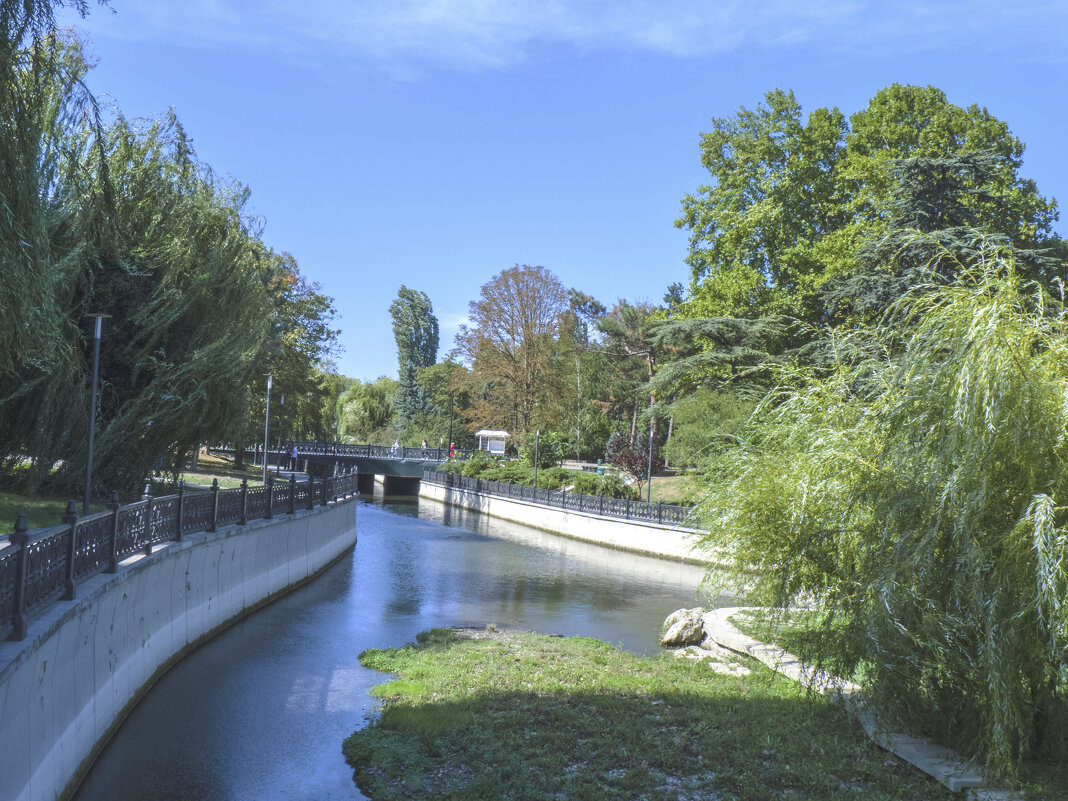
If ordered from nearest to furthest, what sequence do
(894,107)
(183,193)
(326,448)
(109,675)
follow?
(109,675) → (183,193) → (894,107) → (326,448)

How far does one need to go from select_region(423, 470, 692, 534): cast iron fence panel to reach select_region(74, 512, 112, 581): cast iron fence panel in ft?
53.2

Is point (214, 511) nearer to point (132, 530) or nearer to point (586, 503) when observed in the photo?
point (132, 530)

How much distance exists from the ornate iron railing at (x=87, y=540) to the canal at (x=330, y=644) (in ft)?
6.54

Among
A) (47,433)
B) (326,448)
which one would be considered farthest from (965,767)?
(326,448)

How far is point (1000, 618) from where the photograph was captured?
7.44 meters

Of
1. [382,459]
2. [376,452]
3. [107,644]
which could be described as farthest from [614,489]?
[376,452]

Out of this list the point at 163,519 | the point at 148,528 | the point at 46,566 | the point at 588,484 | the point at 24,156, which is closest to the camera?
the point at 24,156

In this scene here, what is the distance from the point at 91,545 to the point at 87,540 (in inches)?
7.4

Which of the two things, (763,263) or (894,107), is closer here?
(894,107)

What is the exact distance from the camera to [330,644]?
50.8ft

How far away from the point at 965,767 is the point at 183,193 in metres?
19.1

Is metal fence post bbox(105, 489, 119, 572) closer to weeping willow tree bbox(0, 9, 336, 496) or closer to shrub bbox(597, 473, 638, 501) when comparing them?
weeping willow tree bbox(0, 9, 336, 496)

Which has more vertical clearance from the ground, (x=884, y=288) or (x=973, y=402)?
(x=884, y=288)

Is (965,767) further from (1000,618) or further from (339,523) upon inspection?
(339,523)
